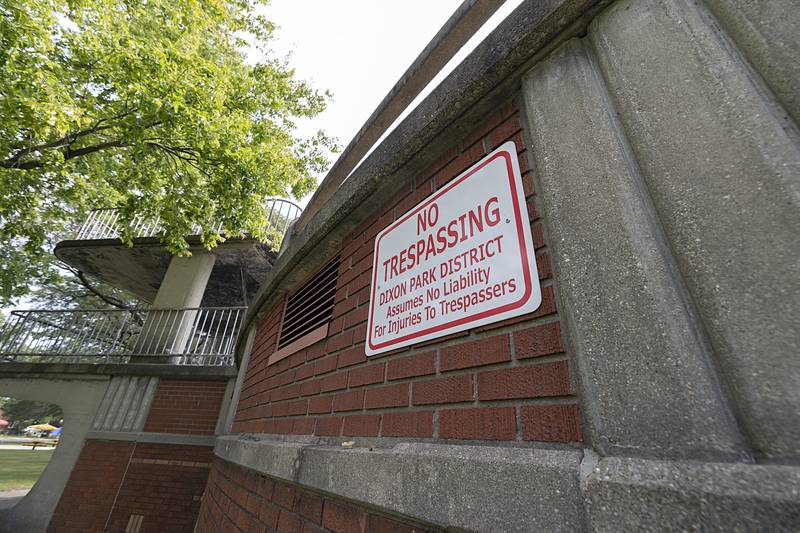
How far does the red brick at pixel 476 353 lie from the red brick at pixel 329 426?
2.43 ft

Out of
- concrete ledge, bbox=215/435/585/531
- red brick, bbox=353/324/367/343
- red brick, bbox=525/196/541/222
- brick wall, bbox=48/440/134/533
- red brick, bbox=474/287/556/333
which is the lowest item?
brick wall, bbox=48/440/134/533

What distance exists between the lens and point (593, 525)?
702 millimetres

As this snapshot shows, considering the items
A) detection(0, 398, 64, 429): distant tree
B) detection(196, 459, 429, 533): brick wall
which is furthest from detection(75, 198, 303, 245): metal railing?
detection(0, 398, 64, 429): distant tree

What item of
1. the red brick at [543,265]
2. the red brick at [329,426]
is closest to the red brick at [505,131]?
the red brick at [543,265]

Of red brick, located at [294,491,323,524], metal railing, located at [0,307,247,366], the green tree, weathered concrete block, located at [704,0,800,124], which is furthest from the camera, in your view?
metal railing, located at [0,307,247,366]

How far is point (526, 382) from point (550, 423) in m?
0.12

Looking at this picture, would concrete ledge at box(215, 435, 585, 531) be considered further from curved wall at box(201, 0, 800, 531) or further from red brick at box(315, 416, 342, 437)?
red brick at box(315, 416, 342, 437)

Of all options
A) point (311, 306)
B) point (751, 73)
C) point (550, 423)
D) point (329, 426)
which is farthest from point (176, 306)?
point (751, 73)

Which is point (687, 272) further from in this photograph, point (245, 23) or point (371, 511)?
point (245, 23)

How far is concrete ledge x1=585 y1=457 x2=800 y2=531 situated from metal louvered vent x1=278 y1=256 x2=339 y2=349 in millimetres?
1759

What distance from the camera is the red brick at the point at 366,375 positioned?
1.56 meters

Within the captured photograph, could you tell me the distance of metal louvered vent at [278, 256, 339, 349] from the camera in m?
2.40

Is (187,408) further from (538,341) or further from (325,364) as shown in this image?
(538,341)

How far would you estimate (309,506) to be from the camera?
1.62 meters
